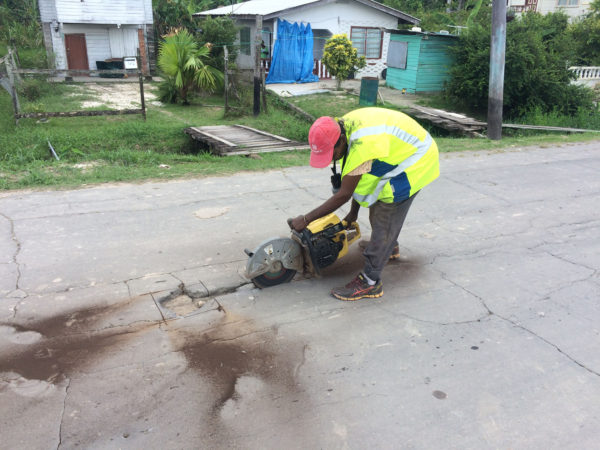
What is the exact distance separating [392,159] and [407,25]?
2066 centimetres

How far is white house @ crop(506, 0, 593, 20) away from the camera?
1045 inches

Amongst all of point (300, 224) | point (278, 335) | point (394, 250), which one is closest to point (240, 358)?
point (278, 335)

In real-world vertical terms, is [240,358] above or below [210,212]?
below

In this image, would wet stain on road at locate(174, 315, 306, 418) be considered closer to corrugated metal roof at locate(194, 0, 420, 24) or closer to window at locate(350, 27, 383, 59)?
corrugated metal roof at locate(194, 0, 420, 24)

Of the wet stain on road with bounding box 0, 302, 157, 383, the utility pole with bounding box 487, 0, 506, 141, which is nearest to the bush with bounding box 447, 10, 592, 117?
the utility pole with bounding box 487, 0, 506, 141

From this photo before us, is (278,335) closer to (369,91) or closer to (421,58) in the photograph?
(369,91)

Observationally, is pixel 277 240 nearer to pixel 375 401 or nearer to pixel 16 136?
pixel 375 401

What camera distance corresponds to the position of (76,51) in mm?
20484

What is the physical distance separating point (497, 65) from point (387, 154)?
8682mm

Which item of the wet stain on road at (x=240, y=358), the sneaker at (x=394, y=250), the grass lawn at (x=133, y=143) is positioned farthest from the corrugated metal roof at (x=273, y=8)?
the wet stain on road at (x=240, y=358)

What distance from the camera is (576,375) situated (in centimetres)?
328

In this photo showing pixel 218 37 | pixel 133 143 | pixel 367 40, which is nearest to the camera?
pixel 133 143

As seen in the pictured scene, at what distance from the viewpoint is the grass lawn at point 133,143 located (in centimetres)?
723

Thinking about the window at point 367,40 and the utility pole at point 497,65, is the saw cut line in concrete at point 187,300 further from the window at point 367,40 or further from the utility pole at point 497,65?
the window at point 367,40
